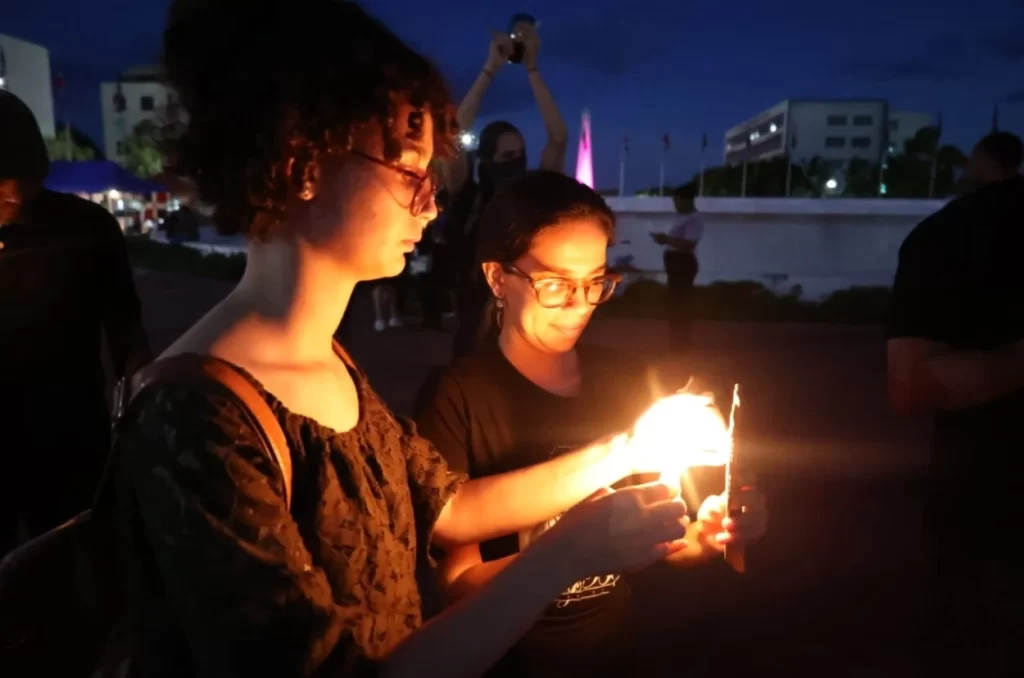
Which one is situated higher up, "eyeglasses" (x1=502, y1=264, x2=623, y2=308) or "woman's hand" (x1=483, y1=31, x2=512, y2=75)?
"woman's hand" (x1=483, y1=31, x2=512, y2=75)

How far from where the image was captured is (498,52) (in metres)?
3.79

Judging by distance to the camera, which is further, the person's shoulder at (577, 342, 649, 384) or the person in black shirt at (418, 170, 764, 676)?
the person's shoulder at (577, 342, 649, 384)

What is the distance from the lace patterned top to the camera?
1037mm

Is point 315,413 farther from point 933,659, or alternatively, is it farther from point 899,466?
point 899,466

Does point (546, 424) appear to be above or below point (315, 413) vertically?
below

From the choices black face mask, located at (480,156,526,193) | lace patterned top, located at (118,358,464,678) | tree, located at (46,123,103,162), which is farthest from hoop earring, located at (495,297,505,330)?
tree, located at (46,123,103,162)

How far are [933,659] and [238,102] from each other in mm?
3912

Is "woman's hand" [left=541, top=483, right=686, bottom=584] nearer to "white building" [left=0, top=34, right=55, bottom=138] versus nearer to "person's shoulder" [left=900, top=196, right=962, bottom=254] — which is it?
"person's shoulder" [left=900, top=196, right=962, bottom=254]

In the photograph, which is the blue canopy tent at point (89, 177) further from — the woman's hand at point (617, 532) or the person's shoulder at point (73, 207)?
the woman's hand at point (617, 532)

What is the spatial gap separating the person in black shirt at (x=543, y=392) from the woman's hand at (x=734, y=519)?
23cm

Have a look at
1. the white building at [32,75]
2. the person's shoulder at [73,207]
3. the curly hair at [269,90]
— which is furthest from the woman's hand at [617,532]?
the white building at [32,75]

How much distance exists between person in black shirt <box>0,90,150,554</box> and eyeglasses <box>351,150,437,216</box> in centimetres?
205

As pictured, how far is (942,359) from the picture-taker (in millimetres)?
2654

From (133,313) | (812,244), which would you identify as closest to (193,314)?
(133,313)
